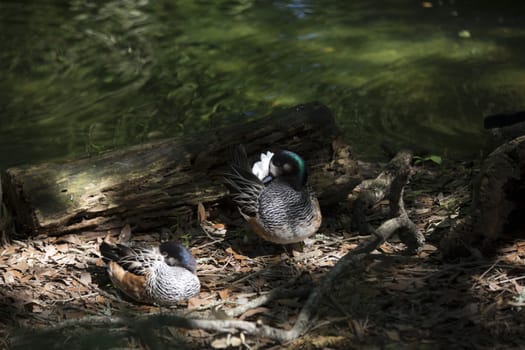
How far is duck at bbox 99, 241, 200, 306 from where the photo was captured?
4863 millimetres

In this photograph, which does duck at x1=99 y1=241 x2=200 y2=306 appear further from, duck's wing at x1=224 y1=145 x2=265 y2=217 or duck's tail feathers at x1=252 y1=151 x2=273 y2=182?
duck's tail feathers at x1=252 y1=151 x2=273 y2=182

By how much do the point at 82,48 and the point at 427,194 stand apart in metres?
7.08

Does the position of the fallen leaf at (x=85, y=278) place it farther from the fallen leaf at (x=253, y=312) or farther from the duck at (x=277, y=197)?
the fallen leaf at (x=253, y=312)

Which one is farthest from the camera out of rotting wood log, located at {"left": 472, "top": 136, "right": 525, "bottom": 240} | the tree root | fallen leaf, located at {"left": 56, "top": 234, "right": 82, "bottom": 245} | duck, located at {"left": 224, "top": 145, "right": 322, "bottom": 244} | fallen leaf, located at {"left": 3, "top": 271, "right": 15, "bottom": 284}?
fallen leaf, located at {"left": 56, "top": 234, "right": 82, "bottom": 245}

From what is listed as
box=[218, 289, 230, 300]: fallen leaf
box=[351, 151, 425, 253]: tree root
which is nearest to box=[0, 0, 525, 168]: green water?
box=[351, 151, 425, 253]: tree root

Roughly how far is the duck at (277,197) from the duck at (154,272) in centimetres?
69

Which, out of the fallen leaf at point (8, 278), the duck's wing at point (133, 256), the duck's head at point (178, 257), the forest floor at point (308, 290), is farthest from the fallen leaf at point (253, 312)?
the fallen leaf at point (8, 278)

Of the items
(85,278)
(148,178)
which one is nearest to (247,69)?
(148,178)

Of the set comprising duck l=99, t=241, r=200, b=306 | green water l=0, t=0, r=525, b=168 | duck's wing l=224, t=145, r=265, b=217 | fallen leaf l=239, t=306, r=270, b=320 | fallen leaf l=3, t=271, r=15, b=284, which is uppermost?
duck's wing l=224, t=145, r=265, b=217

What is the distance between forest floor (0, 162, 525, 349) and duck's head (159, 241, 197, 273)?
238mm

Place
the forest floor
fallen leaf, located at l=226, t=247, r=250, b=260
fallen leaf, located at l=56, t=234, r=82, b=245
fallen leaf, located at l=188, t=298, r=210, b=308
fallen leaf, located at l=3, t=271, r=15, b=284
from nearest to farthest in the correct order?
the forest floor
fallen leaf, located at l=188, t=298, r=210, b=308
fallen leaf, located at l=3, t=271, r=15, b=284
fallen leaf, located at l=226, t=247, r=250, b=260
fallen leaf, located at l=56, t=234, r=82, b=245

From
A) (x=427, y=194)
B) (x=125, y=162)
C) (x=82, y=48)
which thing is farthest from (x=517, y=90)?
(x=82, y=48)

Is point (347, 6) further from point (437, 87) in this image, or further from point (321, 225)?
point (321, 225)

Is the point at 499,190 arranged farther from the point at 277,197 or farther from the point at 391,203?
the point at 277,197
